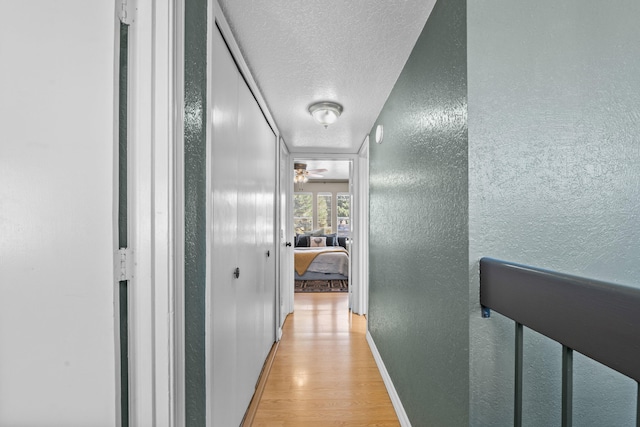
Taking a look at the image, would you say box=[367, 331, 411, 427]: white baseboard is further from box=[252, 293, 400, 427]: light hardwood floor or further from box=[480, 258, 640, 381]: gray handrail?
box=[480, 258, 640, 381]: gray handrail

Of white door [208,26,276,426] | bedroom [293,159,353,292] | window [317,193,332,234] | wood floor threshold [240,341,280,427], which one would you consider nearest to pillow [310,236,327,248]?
bedroom [293,159,353,292]

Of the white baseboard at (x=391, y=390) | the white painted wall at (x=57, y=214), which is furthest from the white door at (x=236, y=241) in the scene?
the white baseboard at (x=391, y=390)

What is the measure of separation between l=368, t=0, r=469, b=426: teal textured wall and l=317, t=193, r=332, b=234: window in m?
5.92

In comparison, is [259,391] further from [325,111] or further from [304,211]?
[304,211]

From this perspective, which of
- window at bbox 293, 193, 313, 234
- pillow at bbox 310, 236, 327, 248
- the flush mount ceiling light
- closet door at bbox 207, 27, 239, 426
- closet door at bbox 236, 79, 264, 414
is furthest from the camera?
window at bbox 293, 193, 313, 234

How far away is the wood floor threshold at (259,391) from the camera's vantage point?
1669 mm

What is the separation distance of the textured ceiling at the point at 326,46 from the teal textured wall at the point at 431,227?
0.38 ft

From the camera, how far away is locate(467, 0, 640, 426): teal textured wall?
951mm

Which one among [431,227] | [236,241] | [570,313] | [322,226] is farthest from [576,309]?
[322,226]

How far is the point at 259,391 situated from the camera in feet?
6.38

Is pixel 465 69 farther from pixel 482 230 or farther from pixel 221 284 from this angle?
pixel 221 284

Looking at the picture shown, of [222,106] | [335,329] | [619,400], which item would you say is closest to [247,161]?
[222,106]

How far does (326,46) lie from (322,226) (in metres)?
6.60

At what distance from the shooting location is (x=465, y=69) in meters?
0.96
